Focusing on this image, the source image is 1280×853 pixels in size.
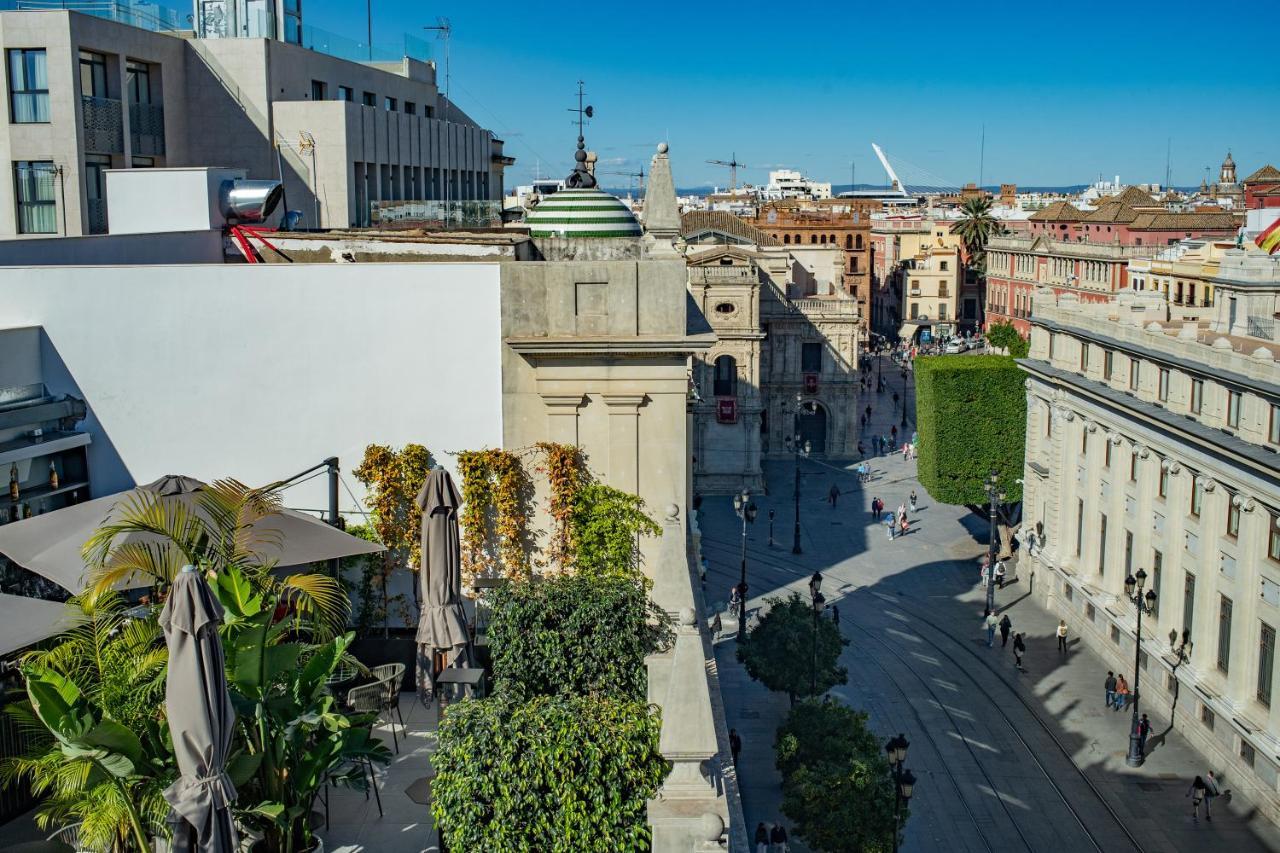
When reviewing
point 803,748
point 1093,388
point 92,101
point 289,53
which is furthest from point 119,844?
point 1093,388

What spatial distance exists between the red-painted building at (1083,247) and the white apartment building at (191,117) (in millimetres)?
53310

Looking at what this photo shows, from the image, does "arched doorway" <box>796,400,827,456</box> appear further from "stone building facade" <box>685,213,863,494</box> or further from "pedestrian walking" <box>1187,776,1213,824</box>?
"pedestrian walking" <box>1187,776,1213,824</box>

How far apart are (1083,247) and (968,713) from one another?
60.4 metres

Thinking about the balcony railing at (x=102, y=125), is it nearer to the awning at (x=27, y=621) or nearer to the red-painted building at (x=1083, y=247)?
the awning at (x=27, y=621)

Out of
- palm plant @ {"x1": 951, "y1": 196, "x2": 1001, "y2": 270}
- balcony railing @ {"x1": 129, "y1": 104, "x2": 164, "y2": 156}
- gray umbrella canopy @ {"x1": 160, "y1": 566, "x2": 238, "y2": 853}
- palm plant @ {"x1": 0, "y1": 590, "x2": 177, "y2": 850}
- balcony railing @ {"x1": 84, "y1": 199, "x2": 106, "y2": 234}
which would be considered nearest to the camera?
gray umbrella canopy @ {"x1": 160, "y1": 566, "x2": 238, "y2": 853}

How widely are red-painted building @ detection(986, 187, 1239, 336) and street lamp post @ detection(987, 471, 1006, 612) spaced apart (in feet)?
112

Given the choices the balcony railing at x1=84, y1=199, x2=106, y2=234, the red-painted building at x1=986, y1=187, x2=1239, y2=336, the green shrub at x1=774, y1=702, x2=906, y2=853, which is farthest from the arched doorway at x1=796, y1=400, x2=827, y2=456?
the green shrub at x1=774, y1=702, x2=906, y2=853

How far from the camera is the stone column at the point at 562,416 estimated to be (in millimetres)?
17453

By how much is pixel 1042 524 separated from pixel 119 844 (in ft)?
127

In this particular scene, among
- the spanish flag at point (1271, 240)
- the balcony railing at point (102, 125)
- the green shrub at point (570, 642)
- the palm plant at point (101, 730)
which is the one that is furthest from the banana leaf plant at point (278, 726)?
the spanish flag at point (1271, 240)

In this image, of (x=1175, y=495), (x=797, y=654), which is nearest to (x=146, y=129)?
(x=797, y=654)

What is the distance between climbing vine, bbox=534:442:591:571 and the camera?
1745 cm

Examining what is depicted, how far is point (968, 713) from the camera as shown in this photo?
34219mm

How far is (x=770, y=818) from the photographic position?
26984 millimetres
